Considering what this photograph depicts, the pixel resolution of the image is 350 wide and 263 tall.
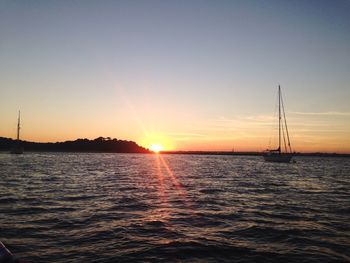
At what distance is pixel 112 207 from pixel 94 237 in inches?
310

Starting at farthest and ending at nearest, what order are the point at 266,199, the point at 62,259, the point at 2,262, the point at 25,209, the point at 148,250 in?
the point at 266,199, the point at 25,209, the point at 148,250, the point at 62,259, the point at 2,262

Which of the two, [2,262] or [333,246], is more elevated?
[2,262]

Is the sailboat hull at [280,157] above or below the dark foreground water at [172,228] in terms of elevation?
above

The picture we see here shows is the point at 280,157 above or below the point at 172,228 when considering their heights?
above

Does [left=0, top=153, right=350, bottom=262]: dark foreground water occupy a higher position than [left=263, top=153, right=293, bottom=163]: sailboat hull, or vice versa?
[left=263, top=153, right=293, bottom=163]: sailboat hull

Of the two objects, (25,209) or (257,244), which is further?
(25,209)

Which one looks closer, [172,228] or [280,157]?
[172,228]

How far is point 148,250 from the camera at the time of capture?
13367 millimetres

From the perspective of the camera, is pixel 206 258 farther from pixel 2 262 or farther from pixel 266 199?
pixel 266 199

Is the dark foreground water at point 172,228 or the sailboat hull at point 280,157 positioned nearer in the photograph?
the dark foreground water at point 172,228

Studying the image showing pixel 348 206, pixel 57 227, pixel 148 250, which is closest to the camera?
pixel 148 250

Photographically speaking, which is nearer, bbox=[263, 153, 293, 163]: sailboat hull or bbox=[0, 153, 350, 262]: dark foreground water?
bbox=[0, 153, 350, 262]: dark foreground water

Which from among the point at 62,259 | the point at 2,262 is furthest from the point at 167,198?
the point at 2,262

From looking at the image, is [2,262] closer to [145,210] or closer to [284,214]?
[145,210]
